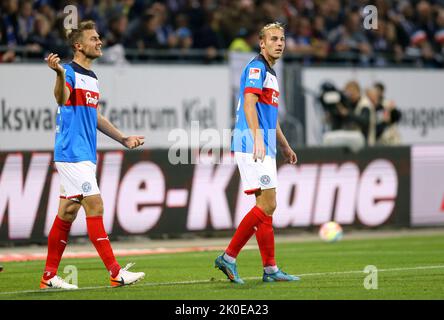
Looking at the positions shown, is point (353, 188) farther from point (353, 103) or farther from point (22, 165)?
point (22, 165)

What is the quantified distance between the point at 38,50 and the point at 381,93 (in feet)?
25.4

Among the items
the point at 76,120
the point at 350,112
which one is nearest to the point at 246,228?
the point at 76,120

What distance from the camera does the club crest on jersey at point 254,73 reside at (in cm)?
1091

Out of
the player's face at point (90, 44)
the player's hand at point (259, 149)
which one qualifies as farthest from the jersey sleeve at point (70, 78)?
the player's hand at point (259, 149)

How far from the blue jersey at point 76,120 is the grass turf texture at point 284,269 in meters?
1.32

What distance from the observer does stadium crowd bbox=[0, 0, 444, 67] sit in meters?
19.0

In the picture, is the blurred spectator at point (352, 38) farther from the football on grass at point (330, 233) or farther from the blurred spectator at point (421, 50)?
the football on grass at point (330, 233)

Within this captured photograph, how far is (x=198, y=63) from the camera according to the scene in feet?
71.7

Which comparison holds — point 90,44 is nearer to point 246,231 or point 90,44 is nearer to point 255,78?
point 255,78

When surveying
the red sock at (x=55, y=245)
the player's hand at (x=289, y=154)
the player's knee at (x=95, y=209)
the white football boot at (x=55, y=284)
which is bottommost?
the white football boot at (x=55, y=284)

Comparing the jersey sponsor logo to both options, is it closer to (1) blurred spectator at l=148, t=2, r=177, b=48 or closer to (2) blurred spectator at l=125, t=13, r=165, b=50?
(2) blurred spectator at l=125, t=13, r=165, b=50

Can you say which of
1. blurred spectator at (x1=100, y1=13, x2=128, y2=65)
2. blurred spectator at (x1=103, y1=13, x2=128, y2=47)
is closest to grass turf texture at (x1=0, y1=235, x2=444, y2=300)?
blurred spectator at (x1=100, y1=13, x2=128, y2=65)

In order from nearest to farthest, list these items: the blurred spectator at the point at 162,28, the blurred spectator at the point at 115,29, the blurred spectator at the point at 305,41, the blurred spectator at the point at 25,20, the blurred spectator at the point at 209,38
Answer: the blurred spectator at the point at 25,20 → the blurred spectator at the point at 115,29 → the blurred spectator at the point at 162,28 → the blurred spectator at the point at 209,38 → the blurred spectator at the point at 305,41
